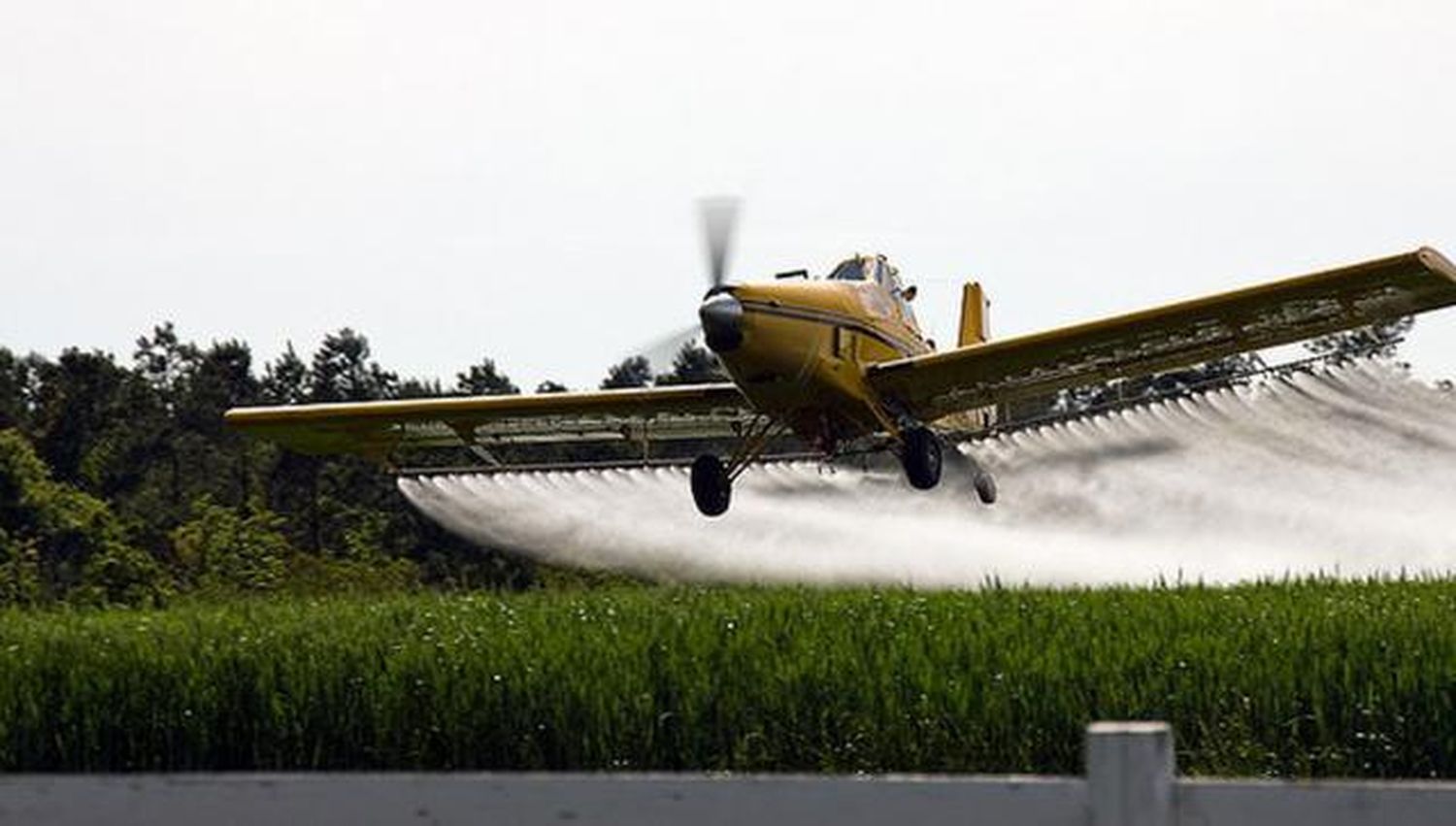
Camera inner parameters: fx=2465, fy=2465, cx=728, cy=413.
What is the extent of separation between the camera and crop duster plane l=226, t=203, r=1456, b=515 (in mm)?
28125

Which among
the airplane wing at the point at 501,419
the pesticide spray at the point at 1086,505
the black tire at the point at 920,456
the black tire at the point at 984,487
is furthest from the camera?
the pesticide spray at the point at 1086,505

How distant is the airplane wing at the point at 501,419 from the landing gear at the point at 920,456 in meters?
3.70

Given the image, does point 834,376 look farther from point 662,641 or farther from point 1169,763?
point 1169,763

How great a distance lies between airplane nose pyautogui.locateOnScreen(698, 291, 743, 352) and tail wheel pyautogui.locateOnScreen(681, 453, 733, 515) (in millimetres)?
2663

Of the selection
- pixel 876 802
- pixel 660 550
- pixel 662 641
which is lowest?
pixel 876 802

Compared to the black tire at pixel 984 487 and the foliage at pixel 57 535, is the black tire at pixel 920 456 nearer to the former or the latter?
the black tire at pixel 984 487

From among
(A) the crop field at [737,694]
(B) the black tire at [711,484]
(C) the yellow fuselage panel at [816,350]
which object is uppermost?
(C) the yellow fuselage panel at [816,350]

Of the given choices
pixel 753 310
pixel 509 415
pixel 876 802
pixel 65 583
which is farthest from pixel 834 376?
pixel 65 583

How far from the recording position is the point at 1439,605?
16.3 meters

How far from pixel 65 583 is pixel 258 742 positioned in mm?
55396

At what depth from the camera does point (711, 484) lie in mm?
30156

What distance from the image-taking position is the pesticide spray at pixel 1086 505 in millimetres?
36312

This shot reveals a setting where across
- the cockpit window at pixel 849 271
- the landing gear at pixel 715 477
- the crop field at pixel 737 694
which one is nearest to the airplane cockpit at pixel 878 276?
the cockpit window at pixel 849 271

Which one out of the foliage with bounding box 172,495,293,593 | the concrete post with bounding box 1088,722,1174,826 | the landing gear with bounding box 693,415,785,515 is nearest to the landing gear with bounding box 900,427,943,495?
the landing gear with bounding box 693,415,785,515
